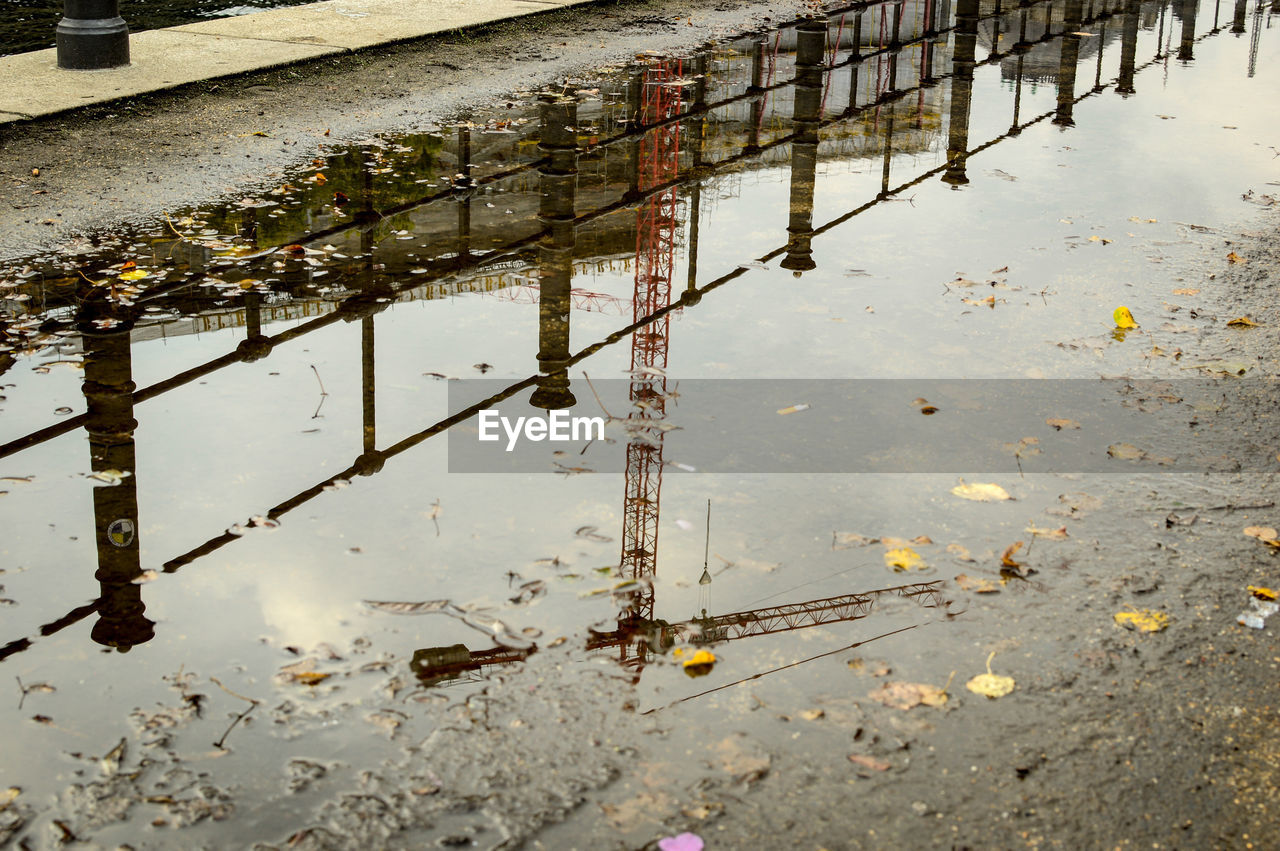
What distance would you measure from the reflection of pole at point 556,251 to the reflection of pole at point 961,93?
2724 mm

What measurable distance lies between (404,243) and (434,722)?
157 inches

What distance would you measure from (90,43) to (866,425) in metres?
7.57

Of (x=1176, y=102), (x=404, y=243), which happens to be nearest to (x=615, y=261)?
(x=404, y=243)

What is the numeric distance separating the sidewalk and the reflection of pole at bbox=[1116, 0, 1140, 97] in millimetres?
5744

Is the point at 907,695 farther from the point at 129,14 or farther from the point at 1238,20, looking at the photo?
the point at 1238,20

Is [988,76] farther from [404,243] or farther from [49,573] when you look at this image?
[49,573]

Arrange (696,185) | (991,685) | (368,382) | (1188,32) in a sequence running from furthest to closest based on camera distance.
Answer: (1188,32) → (696,185) → (368,382) → (991,685)

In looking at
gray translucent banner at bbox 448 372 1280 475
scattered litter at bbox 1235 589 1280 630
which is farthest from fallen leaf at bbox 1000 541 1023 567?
scattered litter at bbox 1235 589 1280 630

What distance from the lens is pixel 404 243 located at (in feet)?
22.7

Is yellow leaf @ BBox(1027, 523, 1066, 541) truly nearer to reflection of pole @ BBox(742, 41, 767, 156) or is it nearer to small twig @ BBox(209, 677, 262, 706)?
small twig @ BBox(209, 677, 262, 706)

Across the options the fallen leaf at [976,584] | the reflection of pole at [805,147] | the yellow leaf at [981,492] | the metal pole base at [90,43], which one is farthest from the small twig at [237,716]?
the metal pole base at [90,43]

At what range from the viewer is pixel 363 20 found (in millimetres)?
12484

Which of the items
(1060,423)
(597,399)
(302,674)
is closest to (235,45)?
(597,399)

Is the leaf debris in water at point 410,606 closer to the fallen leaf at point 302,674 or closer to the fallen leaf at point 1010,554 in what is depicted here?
the fallen leaf at point 302,674
